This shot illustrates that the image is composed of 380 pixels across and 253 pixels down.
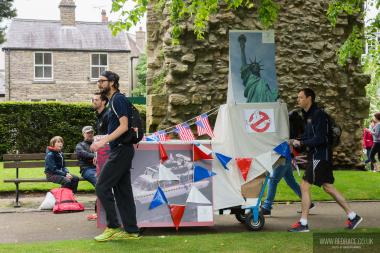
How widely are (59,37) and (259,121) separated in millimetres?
33285

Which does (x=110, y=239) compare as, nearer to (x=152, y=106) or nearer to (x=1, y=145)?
(x=152, y=106)

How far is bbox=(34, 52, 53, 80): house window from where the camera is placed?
38250mm

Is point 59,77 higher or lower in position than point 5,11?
lower

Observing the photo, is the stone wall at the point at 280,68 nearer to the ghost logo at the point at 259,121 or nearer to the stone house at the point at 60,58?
the ghost logo at the point at 259,121

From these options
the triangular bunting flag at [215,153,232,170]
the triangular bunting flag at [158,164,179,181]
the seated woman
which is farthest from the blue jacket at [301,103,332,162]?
the seated woman

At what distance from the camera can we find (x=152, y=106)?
13.8 metres

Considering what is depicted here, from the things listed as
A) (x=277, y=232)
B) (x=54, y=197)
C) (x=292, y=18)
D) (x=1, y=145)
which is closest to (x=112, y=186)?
(x=277, y=232)

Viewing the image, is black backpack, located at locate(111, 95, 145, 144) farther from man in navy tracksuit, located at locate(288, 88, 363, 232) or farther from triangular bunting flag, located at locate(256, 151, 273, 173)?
man in navy tracksuit, located at locate(288, 88, 363, 232)

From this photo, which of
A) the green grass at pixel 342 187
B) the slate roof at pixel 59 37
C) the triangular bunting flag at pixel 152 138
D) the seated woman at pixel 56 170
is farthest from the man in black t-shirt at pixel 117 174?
the slate roof at pixel 59 37

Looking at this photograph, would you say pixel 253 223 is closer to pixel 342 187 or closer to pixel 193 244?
pixel 193 244

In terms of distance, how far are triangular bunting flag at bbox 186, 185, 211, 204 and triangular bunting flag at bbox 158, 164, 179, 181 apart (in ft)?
0.97

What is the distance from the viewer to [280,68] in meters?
14.7

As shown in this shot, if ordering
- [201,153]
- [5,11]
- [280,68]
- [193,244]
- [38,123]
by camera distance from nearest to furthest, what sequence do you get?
[193,244] < [201,153] < [280,68] < [38,123] < [5,11]

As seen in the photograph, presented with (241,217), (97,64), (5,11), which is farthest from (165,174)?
(97,64)
